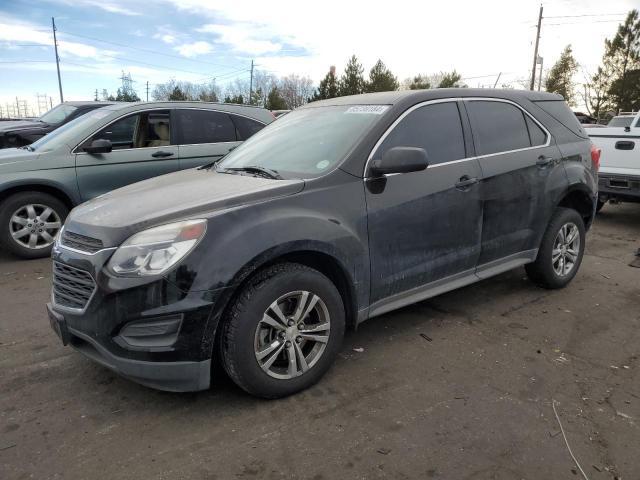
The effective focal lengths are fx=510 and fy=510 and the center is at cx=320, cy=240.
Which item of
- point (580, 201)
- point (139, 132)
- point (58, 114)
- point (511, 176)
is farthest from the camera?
point (58, 114)

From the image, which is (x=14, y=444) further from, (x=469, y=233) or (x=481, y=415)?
(x=469, y=233)

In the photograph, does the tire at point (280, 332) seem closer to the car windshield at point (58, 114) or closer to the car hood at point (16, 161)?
the car hood at point (16, 161)

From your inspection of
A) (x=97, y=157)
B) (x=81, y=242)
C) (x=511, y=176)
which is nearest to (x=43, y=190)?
(x=97, y=157)

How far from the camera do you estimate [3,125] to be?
10.6m

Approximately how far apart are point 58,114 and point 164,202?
9173 mm

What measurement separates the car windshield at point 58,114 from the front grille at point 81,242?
27.3ft

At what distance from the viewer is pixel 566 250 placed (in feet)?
15.7

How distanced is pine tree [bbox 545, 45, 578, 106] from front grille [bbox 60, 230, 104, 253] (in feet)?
146

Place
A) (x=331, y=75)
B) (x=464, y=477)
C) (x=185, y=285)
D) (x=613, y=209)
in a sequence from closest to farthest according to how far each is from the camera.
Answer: (x=464, y=477), (x=185, y=285), (x=613, y=209), (x=331, y=75)

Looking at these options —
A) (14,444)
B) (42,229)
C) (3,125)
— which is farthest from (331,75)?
(14,444)

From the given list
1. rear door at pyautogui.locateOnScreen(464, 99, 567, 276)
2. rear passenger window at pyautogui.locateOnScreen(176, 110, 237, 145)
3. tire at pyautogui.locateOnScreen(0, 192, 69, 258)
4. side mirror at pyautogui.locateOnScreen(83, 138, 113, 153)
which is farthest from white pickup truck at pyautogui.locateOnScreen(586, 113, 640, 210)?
tire at pyautogui.locateOnScreen(0, 192, 69, 258)

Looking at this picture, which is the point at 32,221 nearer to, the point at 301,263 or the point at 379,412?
the point at 301,263

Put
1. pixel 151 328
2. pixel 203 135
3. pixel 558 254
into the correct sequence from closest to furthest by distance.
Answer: pixel 151 328
pixel 558 254
pixel 203 135

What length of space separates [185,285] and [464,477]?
5.24ft
